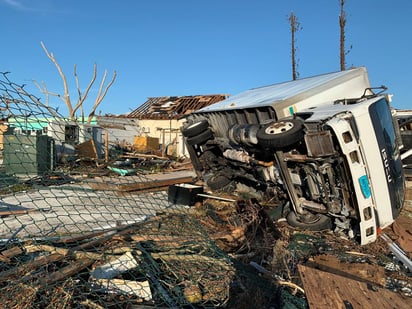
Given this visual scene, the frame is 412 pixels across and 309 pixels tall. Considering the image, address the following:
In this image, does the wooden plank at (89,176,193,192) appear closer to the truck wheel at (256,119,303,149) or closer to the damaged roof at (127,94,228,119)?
the truck wheel at (256,119,303,149)

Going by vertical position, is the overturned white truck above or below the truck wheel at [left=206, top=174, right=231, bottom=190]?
above

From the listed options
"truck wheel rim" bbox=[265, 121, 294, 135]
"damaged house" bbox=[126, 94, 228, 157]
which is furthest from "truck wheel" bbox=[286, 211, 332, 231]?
"damaged house" bbox=[126, 94, 228, 157]

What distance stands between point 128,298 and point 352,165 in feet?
9.13

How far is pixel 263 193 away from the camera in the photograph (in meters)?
6.46

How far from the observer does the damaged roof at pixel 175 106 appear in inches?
867

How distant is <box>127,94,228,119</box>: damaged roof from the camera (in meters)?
22.0

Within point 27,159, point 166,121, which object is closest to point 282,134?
point 27,159

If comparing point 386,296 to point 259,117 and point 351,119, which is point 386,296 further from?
point 259,117

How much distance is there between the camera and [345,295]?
2262 millimetres

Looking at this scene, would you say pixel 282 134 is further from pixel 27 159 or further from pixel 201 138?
pixel 27 159

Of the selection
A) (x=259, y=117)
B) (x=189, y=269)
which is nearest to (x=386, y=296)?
(x=189, y=269)

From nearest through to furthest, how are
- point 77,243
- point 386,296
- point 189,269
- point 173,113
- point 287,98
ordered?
point 386,296 < point 189,269 < point 77,243 < point 287,98 < point 173,113

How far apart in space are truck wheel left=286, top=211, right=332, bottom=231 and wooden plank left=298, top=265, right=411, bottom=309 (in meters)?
2.06

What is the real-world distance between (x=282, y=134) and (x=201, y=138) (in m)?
3.24
